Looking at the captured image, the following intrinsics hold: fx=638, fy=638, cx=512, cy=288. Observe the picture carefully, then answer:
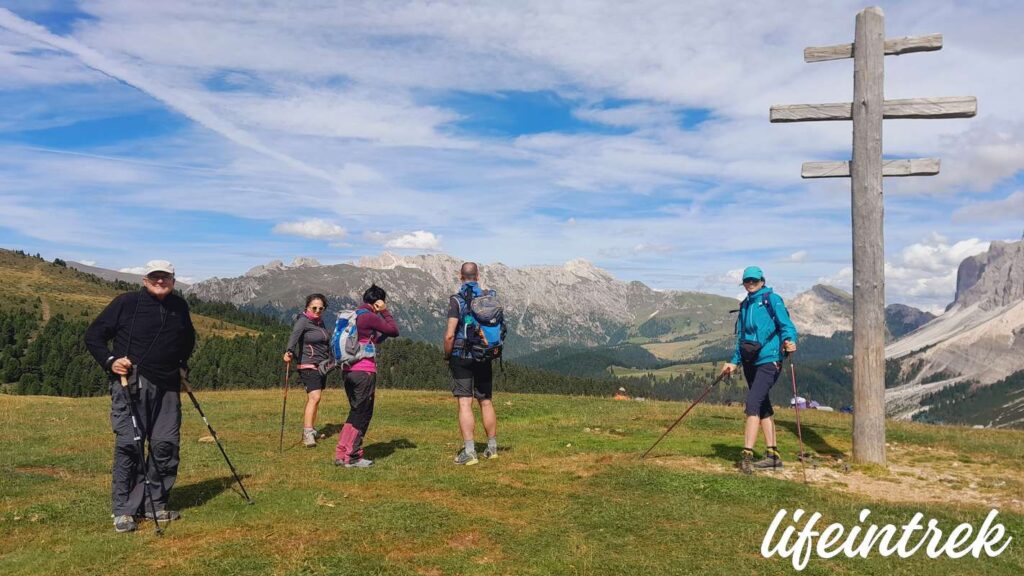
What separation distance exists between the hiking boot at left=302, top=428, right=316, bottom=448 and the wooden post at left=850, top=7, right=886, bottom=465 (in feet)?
41.6

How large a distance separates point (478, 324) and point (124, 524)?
6.68 m

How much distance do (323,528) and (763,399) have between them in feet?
28.4

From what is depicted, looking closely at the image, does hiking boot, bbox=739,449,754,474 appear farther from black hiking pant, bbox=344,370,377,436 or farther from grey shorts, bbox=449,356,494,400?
black hiking pant, bbox=344,370,377,436

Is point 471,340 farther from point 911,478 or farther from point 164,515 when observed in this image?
point 911,478

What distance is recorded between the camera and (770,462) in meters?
12.7

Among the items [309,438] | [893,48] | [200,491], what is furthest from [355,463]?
[893,48]

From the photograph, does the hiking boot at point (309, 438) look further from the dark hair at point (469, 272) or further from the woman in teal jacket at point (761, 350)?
the woman in teal jacket at point (761, 350)

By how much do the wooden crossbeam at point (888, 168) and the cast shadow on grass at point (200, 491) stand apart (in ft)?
45.2

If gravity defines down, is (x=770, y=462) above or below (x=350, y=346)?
below

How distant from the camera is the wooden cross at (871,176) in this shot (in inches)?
546

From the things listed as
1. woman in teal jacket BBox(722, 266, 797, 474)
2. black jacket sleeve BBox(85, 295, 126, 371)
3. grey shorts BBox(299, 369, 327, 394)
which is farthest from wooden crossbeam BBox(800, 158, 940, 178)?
black jacket sleeve BBox(85, 295, 126, 371)

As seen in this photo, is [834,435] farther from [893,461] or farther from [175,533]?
[175,533]

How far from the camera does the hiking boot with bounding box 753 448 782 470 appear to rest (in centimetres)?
1273

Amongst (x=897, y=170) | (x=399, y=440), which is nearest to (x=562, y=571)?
(x=399, y=440)
